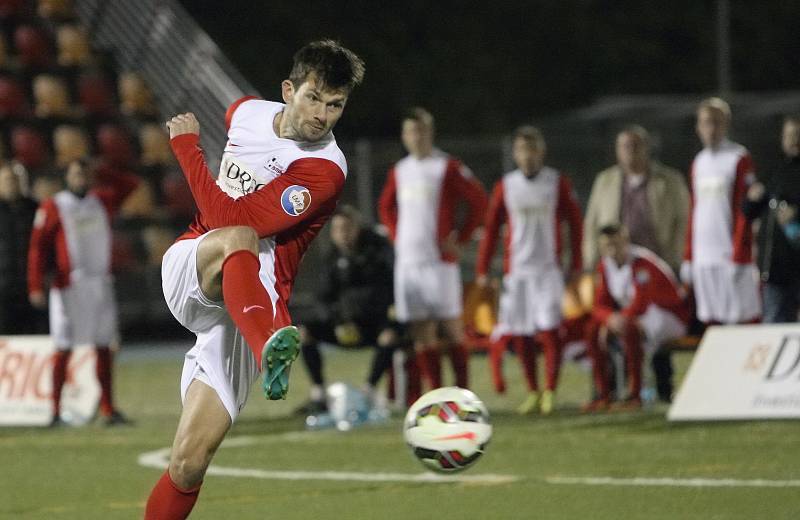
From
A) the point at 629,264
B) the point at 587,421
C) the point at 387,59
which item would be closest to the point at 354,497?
the point at 587,421

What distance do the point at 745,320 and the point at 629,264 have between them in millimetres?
960

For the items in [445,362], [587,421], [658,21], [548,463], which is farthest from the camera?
[658,21]

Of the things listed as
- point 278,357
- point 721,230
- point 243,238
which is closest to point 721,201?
point 721,230

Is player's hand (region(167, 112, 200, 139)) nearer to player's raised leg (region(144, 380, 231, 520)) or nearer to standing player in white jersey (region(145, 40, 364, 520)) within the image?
standing player in white jersey (region(145, 40, 364, 520))

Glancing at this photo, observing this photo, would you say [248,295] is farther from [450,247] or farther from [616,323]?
[450,247]

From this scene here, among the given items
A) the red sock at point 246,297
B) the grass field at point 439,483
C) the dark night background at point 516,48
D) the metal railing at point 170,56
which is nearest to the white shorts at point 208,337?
the red sock at point 246,297

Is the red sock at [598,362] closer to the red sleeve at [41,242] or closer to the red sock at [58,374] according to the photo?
the red sock at [58,374]

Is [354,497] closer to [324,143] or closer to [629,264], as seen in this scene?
[324,143]

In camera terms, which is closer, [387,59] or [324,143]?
[324,143]

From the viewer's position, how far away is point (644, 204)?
42.0 ft

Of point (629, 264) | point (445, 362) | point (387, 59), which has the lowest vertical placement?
point (445, 362)

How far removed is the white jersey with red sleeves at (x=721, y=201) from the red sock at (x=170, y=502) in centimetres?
703

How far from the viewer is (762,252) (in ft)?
40.6

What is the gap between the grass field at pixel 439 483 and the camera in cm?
771
